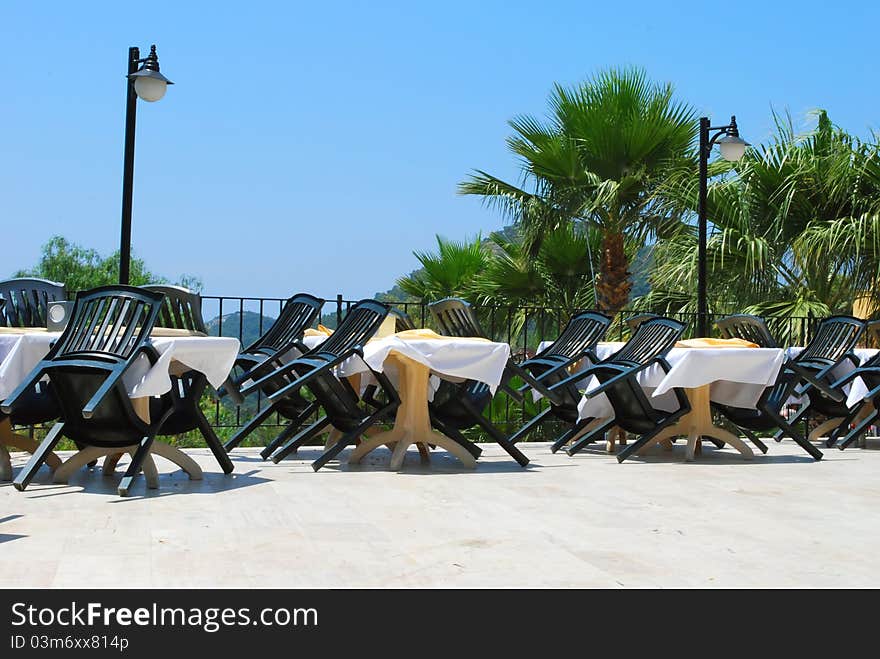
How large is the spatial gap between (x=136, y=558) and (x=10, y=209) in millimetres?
62431

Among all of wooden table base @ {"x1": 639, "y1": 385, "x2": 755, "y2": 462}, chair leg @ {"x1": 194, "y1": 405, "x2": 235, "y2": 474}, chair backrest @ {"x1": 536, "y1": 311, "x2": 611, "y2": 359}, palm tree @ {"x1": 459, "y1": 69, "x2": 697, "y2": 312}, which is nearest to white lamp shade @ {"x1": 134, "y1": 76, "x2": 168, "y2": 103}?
chair leg @ {"x1": 194, "y1": 405, "x2": 235, "y2": 474}

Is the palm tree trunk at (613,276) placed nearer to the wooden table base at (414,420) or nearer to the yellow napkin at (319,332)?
the yellow napkin at (319,332)

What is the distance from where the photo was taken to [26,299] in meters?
6.29

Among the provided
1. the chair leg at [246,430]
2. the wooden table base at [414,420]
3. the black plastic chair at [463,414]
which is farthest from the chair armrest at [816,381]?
the chair leg at [246,430]

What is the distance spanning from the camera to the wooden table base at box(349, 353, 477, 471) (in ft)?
19.2

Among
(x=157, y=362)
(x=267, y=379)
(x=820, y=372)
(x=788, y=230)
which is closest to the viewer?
(x=157, y=362)

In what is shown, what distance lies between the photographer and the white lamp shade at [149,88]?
6.94m

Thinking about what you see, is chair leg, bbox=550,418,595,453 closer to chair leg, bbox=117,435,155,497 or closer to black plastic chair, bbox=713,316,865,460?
black plastic chair, bbox=713,316,865,460

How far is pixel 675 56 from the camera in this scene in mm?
15133

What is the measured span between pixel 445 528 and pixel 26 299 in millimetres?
3813

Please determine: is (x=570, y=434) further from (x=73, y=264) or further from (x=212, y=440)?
(x=73, y=264)

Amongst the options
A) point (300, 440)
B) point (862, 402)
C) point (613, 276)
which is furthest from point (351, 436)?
point (613, 276)

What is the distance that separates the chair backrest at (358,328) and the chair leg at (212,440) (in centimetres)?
93
